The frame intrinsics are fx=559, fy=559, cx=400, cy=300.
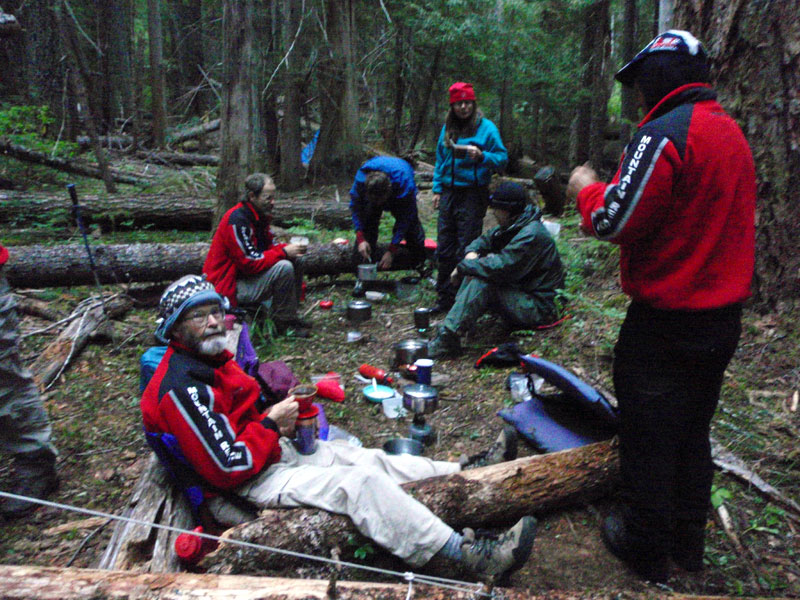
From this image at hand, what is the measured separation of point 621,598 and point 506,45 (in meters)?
13.9

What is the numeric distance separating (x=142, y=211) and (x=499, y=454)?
24.2ft

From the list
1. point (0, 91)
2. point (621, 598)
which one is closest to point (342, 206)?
point (621, 598)

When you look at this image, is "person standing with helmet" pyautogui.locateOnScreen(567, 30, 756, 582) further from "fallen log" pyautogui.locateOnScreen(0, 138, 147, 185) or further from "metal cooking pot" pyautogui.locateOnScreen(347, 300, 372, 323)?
"fallen log" pyautogui.locateOnScreen(0, 138, 147, 185)

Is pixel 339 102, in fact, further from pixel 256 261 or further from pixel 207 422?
pixel 207 422

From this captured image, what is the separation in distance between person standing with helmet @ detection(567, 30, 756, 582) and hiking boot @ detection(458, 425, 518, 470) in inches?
33.5

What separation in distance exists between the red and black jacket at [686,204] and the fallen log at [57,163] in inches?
420

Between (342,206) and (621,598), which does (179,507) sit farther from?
(342,206)

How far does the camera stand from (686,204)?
2.18 m

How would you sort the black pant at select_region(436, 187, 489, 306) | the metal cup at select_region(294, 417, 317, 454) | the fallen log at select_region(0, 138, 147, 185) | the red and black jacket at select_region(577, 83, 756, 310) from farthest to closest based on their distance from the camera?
the fallen log at select_region(0, 138, 147, 185) → the black pant at select_region(436, 187, 489, 306) → the metal cup at select_region(294, 417, 317, 454) → the red and black jacket at select_region(577, 83, 756, 310)

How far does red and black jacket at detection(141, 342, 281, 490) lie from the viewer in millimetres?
2557

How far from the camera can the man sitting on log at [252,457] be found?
8.33ft

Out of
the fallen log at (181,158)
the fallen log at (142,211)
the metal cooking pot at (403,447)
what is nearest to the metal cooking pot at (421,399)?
the metal cooking pot at (403,447)

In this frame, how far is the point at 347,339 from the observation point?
598 cm

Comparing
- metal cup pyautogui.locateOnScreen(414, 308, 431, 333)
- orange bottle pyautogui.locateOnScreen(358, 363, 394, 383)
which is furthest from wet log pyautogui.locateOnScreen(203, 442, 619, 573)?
metal cup pyautogui.locateOnScreen(414, 308, 431, 333)
